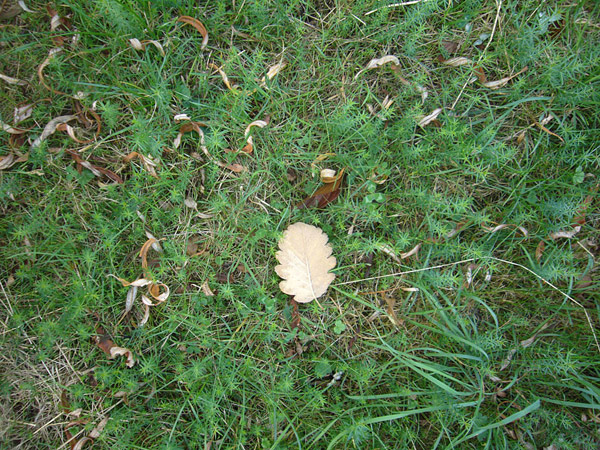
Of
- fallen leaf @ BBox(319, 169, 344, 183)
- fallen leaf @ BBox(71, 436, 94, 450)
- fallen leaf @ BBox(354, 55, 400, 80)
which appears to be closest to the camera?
fallen leaf @ BBox(71, 436, 94, 450)

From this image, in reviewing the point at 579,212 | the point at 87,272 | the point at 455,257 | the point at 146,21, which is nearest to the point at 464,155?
the point at 455,257

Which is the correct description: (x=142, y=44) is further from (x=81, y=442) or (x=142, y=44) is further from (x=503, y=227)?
(x=503, y=227)

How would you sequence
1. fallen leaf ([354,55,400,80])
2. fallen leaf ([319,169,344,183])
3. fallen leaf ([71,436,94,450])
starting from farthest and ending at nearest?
1. fallen leaf ([354,55,400,80])
2. fallen leaf ([319,169,344,183])
3. fallen leaf ([71,436,94,450])

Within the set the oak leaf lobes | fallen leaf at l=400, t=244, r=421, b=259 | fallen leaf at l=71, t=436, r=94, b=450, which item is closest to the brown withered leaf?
the oak leaf lobes

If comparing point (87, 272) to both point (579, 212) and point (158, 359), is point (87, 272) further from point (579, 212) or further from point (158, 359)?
point (579, 212)

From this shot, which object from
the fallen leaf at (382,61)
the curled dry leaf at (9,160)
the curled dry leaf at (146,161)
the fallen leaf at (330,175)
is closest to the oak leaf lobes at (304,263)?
the fallen leaf at (330,175)

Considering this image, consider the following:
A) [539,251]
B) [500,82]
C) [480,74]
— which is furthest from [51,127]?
[539,251]

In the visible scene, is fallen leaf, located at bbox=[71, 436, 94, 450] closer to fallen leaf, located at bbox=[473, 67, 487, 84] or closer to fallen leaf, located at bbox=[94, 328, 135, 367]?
fallen leaf, located at bbox=[94, 328, 135, 367]
